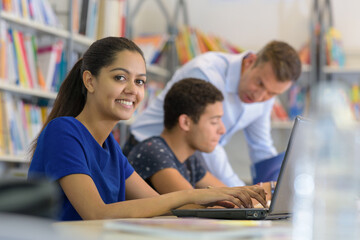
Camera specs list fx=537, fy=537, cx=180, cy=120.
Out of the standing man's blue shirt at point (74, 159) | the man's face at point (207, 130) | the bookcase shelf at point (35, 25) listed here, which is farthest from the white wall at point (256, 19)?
the standing man's blue shirt at point (74, 159)

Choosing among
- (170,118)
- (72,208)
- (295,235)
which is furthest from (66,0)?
(295,235)

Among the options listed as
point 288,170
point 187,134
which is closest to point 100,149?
point 288,170

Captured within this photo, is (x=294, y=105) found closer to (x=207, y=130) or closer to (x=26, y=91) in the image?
(x=26, y=91)

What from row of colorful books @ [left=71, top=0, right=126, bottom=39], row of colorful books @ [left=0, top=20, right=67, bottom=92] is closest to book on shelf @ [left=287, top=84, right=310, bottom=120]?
row of colorful books @ [left=71, top=0, right=126, bottom=39]

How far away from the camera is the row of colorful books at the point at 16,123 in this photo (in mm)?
2617

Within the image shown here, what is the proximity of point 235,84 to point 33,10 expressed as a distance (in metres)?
1.15

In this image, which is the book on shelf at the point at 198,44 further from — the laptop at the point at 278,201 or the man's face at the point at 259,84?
the laptop at the point at 278,201

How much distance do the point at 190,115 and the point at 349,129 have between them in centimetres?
138

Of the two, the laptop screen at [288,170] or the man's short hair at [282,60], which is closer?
the laptop screen at [288,170]

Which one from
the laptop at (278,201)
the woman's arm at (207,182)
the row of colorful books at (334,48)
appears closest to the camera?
the laptop at (278,201)

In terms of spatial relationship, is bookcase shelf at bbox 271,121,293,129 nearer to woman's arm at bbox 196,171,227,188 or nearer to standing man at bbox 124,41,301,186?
standing man at bbox 124,41,301,186

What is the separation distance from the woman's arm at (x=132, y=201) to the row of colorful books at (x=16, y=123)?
1.59 m

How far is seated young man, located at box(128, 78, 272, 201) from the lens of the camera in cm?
174

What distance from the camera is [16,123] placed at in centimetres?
270
